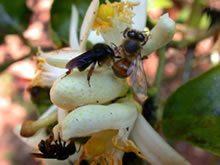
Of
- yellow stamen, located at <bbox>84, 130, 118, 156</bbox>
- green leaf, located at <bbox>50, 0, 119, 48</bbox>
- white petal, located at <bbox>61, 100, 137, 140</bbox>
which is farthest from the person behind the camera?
green leaf, located at <bbox>50, 0, 119, 48</bbox>

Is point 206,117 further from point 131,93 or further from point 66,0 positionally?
Answer: point 66,0

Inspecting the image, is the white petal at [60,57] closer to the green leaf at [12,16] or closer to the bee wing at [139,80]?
the bee wing at [139,80]

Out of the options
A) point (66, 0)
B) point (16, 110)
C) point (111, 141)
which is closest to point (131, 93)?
point (111, 141)

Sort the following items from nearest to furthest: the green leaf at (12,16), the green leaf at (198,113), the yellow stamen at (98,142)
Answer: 1. the yellow stamen at (98,142)
2. the green leaf at (198,113)
3. the green leaf at (12,16)

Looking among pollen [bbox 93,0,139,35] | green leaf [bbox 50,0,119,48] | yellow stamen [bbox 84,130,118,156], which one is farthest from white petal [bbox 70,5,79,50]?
yellow stamen [bbox 84,130,118,156]

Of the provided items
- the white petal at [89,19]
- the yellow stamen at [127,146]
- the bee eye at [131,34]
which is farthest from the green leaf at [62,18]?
the yellow stamen at [127,146]

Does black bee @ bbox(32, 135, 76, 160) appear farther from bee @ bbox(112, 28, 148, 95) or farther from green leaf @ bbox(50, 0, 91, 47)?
green leaf @ bbox(50, 0, 91, 47)
